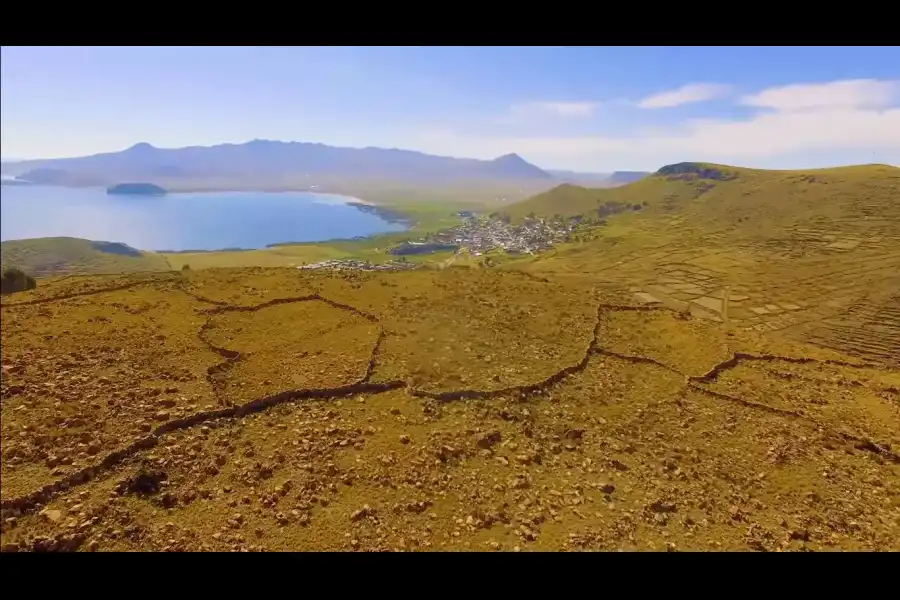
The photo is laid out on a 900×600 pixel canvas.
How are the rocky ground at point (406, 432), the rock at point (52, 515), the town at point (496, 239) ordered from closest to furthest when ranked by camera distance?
the rock at point (52, 515), the rocky ground at point (406, 432), the town at point (496, 239)

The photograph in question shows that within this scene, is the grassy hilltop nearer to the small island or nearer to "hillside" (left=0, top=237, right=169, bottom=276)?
"hillside" (left=0, top=237, right=169, bottom=276)

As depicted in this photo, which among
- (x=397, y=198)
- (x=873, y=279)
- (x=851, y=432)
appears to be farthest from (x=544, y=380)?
(x=397, y=198)

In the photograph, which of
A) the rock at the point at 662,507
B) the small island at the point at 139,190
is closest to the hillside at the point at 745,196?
the rock at the point at 662,507

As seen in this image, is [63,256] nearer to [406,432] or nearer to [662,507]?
[406,432]

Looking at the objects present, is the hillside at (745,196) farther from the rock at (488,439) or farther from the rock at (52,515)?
the rock at (52,515)

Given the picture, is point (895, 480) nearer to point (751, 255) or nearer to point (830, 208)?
point (751, 255)

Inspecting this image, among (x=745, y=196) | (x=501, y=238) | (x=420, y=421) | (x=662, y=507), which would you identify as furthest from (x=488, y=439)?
(x=501, y=238)
